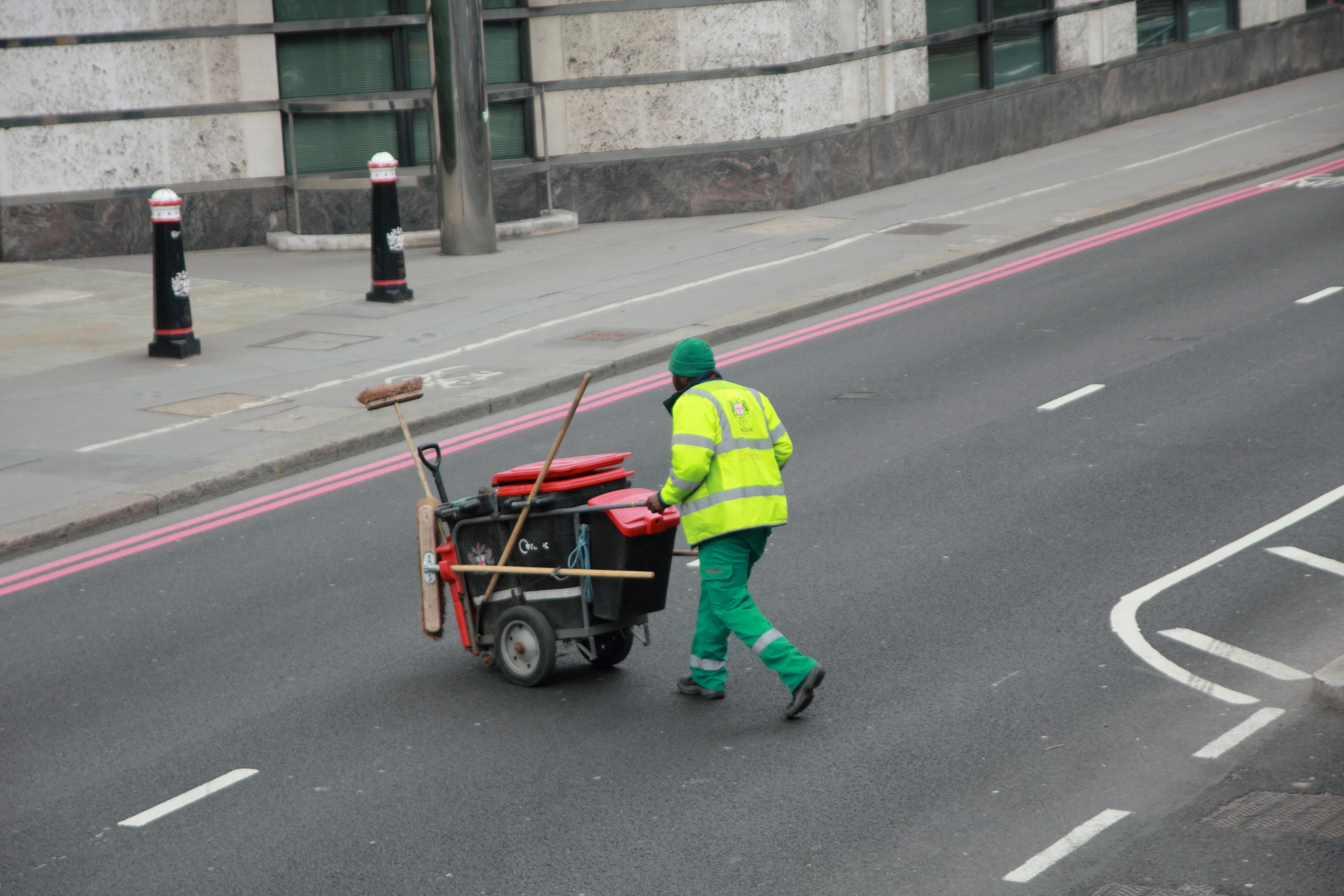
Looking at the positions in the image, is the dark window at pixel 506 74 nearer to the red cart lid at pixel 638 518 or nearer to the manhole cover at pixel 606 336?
the manhole cover at pixel 606 336

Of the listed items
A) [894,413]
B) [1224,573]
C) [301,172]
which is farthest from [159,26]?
[1224,573]

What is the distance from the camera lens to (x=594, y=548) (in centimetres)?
678

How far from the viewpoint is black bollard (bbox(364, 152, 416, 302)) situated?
1530 cm

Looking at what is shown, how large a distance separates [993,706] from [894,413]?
5016 millimetres

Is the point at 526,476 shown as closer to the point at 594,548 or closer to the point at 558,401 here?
the point at 594,548

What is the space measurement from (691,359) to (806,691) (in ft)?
4.91

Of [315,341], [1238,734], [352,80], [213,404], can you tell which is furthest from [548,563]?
[352,80]

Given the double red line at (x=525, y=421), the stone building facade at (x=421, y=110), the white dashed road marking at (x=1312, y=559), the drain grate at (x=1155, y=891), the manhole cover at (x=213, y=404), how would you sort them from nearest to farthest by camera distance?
the drain grate at (x=1155, y=891)
the white dashed road marking at (x=1312, y=559)
the double red line at (x=525, y=421)
the manhole cover at (x=213, y=404)
the stone building facade at (x=421, y=110)

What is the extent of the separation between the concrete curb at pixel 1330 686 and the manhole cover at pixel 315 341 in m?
9.69

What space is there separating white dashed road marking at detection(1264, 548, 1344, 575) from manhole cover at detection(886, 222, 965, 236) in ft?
34.2

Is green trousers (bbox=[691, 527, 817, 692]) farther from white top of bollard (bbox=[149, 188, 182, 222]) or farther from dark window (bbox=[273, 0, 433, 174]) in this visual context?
dark window (bbox=[273, 0, 433, 174])

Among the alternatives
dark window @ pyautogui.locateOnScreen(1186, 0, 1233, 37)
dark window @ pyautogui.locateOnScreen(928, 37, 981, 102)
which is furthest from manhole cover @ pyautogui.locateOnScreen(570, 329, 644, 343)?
dark window @ pyautogui.locateOnScreen(1186, 0, 1233, 37)

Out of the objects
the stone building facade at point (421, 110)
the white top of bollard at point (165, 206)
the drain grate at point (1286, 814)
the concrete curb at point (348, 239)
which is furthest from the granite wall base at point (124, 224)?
the drain grate at point (1286, 814)

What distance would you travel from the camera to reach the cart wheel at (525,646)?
692 centimetres
